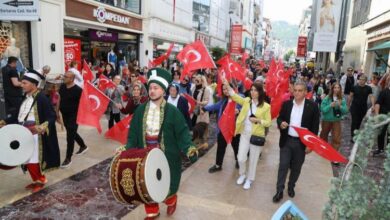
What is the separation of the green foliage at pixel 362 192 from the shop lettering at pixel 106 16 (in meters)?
14.8

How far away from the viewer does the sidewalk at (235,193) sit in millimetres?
4418

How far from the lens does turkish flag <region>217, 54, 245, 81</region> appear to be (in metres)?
7.71

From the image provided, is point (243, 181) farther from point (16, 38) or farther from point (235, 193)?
point (16, 38)

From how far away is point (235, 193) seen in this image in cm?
511

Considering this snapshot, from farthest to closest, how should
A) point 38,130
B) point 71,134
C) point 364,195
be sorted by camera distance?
point 71,134 < point 38,130 < point 364,195

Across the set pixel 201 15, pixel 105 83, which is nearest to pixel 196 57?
pixel 105 83

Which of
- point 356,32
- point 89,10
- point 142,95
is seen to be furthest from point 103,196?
point 356,32

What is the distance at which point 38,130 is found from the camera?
4.46 meters

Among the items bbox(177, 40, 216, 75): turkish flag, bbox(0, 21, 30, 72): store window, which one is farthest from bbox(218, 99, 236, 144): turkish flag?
bbox(0, 21, 30, 72): store window

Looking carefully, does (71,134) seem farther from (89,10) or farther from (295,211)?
(89,10)

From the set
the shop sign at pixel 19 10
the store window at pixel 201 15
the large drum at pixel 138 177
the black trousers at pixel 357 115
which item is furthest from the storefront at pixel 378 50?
the store window at pixel 201 15

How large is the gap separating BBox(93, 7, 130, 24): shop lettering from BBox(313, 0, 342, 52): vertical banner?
1151 cm

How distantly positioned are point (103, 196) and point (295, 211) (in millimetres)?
3078

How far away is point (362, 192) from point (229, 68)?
6.11 m
